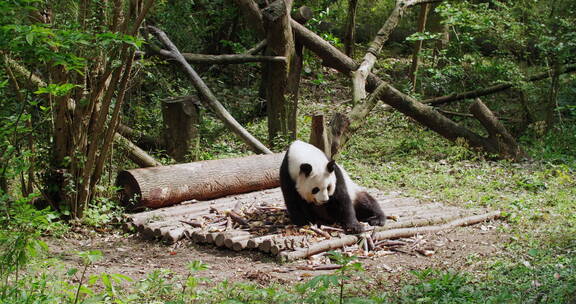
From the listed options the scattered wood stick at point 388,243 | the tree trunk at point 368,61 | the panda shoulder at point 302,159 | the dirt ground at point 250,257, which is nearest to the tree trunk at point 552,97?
the tree trunk at point 368,61

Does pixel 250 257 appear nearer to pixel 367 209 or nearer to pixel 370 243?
pixel 370 243

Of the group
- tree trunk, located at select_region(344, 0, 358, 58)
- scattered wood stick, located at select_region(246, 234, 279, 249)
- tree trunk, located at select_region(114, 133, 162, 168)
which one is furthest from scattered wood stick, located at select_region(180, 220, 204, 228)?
tree trunk, located at select_region(344, 0, 358, 58)

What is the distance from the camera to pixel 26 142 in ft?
25.7

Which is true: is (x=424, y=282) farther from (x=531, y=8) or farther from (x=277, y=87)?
(x=531, y=8)

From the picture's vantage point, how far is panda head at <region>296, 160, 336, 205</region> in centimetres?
700

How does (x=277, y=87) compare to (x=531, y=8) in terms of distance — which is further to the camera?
(x=531, y=8)

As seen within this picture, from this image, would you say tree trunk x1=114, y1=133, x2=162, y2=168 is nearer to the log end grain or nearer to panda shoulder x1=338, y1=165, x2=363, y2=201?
the log end grain

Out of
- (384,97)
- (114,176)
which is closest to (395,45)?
(384,97)

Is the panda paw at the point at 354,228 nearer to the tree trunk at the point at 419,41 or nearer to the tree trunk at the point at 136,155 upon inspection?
the tree trunk at the point at 136,155

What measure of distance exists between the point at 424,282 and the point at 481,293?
2.06 feet

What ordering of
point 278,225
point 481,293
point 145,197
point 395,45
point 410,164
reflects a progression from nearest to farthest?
→ point 481,293 < point 278,225 < point 145,197 < point 410,164 < point 395,45

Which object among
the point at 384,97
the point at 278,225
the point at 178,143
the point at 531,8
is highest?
the point at 531,8

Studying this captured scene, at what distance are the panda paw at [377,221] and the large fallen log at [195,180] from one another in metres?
2.64

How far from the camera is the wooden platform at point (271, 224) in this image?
22.6ft
